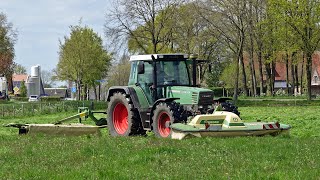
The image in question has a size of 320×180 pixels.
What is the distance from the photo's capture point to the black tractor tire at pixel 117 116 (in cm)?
1904

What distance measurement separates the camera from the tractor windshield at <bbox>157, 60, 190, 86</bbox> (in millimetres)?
17781

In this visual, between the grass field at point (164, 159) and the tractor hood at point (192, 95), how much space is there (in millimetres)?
2628

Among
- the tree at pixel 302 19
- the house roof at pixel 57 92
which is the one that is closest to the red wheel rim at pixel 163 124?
the tree at pixel 302 19

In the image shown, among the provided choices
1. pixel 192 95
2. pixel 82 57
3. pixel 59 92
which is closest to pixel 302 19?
pixel 82 57

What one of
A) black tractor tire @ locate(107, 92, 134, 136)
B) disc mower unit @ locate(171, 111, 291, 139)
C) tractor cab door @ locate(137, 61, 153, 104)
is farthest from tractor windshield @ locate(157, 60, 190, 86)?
disc mower unit @ locate(171, 111, 291, 139)

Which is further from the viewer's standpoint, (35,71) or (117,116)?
(35,71)

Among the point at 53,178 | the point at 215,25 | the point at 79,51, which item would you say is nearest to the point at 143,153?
the point at 53,178

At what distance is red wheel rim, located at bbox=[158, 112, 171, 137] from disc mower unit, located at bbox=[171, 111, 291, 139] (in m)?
1.29

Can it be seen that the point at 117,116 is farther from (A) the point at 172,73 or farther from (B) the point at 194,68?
(B) the point at 194,68

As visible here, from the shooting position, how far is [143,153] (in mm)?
11398

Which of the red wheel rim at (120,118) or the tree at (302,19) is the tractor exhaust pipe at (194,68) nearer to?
the red wheel rim at (120,118)

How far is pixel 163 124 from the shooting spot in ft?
55.2

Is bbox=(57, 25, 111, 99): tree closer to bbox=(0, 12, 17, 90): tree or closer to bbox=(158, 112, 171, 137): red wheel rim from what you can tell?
→ bbox=(0, 12, 17, 90): tree

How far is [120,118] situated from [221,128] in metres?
5.90
